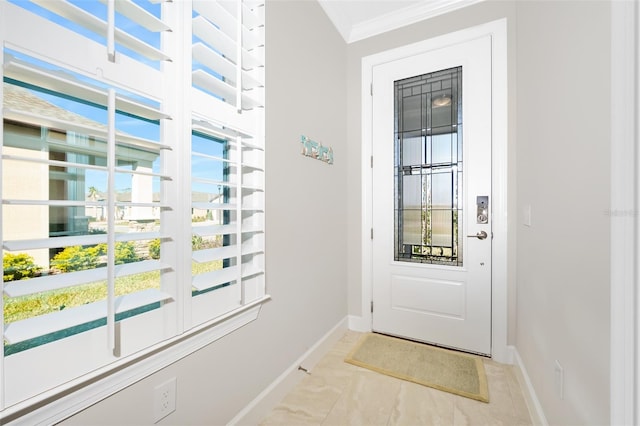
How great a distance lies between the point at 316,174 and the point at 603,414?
1.73 meters

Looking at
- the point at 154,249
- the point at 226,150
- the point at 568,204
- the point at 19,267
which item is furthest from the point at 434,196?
the point at 19,267

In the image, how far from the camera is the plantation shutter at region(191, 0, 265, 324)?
1149 mm

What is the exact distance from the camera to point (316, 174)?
205 cm

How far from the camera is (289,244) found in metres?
1.74

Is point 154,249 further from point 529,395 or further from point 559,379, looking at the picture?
point 529,395

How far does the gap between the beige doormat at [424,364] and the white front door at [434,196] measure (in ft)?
0.42

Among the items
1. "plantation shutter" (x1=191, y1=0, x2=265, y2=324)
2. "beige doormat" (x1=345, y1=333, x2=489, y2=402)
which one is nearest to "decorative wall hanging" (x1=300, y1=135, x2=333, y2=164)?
"plantation shutter" (x1=191, y1=0, x2=265, y2=324)

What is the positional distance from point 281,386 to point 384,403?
23.8 inches

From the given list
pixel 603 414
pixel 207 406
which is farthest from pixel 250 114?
pixel 603 414

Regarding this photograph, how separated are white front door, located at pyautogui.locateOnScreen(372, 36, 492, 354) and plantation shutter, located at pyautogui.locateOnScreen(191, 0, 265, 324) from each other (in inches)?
51.9

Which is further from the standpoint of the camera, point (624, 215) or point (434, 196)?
point (434, 196)

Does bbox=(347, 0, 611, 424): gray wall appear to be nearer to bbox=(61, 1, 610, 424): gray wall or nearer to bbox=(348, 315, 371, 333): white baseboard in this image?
bbox=(61, 1, 610, 424): gray wall

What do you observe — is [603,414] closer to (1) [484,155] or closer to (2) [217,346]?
(2) [217,346]

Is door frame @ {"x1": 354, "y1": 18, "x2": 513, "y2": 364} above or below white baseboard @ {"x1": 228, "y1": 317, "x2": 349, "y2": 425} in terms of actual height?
above
